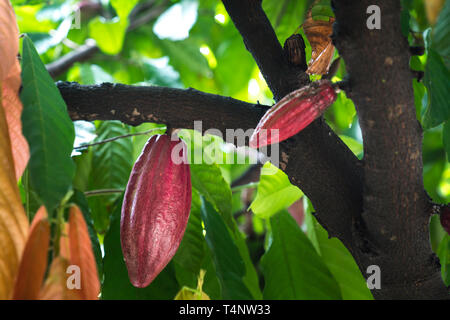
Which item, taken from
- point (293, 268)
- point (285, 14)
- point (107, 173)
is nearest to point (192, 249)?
point (293, 268)

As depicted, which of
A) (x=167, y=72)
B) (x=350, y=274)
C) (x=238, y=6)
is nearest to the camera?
(x=238, y=6)

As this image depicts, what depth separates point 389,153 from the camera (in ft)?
1.27

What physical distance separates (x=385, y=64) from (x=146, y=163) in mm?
221

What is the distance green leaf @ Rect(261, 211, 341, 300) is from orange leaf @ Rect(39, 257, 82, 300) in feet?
1.36

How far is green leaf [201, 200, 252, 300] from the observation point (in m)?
0.57

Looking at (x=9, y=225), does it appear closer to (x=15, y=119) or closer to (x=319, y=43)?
(x=15, y=119)

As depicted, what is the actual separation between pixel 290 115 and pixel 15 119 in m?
0.21

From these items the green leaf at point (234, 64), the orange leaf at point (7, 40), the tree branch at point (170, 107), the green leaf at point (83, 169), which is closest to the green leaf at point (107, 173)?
the green leaf at point (83, 169)

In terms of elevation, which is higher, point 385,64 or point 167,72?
point 167,72

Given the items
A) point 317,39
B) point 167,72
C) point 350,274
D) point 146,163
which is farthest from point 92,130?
point 167,72

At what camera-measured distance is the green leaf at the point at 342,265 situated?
2.26ft

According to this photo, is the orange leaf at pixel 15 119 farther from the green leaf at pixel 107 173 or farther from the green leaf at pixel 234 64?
the green leaf at pixel 234 64

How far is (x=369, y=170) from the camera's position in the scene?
41 cm

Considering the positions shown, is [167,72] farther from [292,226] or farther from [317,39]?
[317,39]
